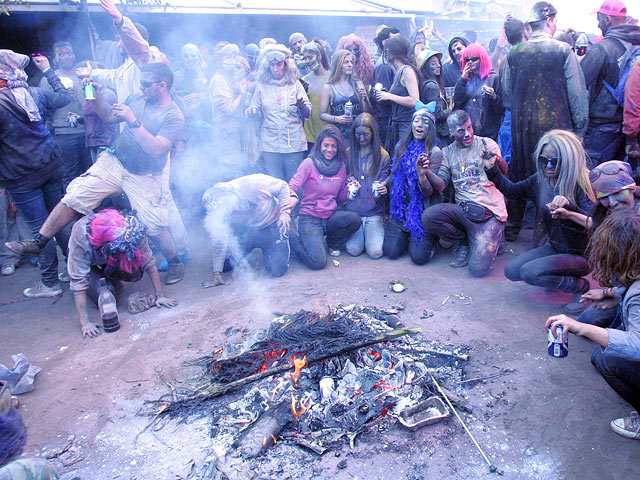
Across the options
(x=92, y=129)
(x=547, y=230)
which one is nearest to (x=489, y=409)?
(x=547, y=230)

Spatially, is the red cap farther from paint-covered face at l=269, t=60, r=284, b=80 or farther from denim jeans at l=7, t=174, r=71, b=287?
denim jeans at l=7, t=174, r=71, b=287

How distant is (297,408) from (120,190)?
3.24m

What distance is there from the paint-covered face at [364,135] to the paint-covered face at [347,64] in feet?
3.01

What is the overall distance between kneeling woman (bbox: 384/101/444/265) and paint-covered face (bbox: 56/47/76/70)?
178 inches

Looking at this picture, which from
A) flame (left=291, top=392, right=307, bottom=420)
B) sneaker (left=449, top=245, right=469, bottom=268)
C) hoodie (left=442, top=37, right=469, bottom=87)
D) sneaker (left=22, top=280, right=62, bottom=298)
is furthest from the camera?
hoodie (left=442, top=37, right=469, bottom=87)

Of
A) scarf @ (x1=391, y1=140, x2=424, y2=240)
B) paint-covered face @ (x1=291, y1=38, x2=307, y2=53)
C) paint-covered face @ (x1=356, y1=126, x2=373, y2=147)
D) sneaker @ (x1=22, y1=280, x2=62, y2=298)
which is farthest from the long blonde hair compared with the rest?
sneaker @ (x1=22, y1=280, x2=62, y2=298)

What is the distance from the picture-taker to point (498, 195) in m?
5.08

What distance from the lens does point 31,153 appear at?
16.1 feet

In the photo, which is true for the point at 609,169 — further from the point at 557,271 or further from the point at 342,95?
the point at 342,95

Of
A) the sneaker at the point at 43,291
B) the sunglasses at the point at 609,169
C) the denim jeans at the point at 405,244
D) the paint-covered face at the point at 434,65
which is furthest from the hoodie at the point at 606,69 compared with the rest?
the sneaker at the point at 43,291

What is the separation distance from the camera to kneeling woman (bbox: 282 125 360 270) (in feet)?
17.9

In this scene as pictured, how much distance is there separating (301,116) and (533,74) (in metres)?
2.72

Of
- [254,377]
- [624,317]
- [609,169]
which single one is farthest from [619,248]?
[254,377]

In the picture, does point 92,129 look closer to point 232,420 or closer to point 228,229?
point 228,229
